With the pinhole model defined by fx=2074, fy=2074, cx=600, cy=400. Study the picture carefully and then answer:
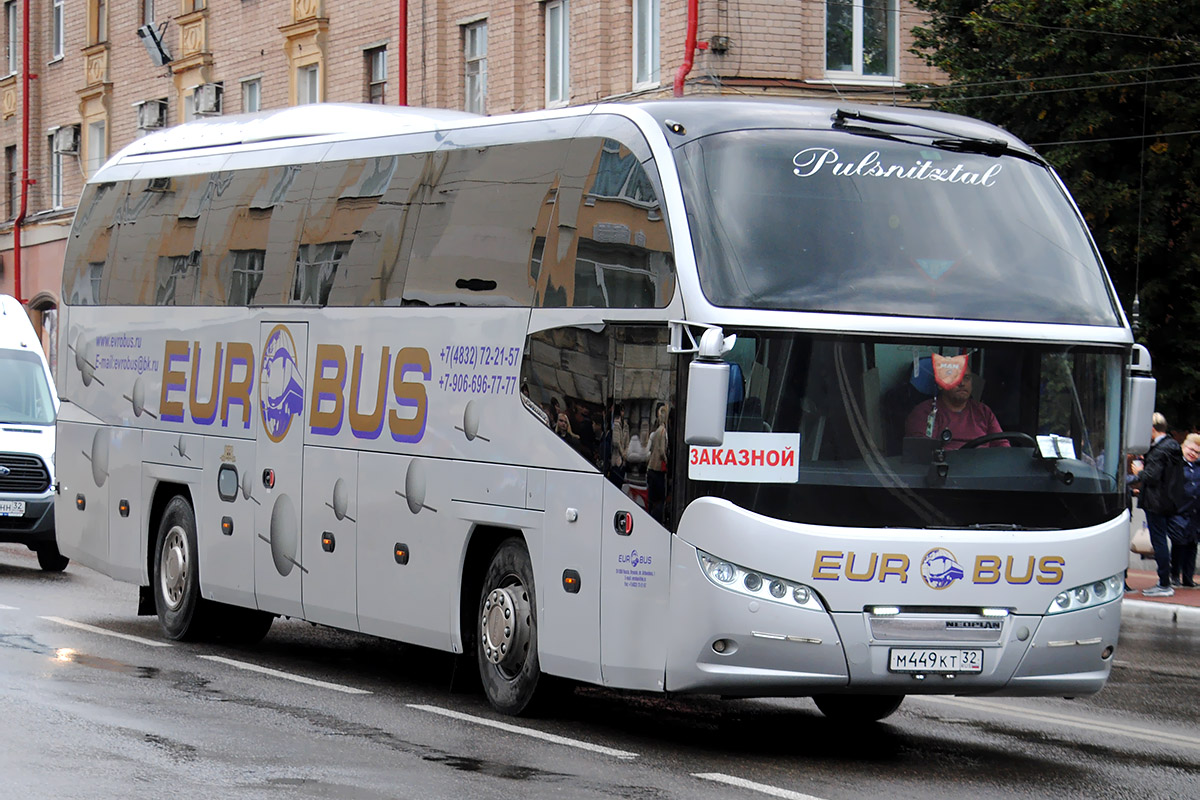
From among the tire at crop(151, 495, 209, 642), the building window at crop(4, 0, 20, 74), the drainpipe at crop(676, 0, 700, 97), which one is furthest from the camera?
the building window at crop(4, 0, 20, 74)

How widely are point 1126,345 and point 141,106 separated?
37.1 metres

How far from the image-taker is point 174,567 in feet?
48.3

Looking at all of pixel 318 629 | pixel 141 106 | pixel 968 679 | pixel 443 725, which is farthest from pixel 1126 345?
pixel 141 106

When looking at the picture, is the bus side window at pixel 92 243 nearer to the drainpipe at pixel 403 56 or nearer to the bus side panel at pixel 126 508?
the bus side panel at pixel 126 508

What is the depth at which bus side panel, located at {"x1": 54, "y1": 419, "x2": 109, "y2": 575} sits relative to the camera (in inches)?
618

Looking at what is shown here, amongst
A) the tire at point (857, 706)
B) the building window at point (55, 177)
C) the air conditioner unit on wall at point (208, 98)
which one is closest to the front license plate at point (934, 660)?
the tire at point (857, 706)

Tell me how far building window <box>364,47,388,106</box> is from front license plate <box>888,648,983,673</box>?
89.9 feet

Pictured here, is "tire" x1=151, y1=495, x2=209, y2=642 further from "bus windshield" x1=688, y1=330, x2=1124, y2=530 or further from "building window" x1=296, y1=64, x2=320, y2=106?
"building window" x1=296, y1=64, x2=320, y2=106

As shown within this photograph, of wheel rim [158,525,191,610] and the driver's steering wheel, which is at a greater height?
the driver's steering wheel

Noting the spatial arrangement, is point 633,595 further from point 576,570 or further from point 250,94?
point 250,94

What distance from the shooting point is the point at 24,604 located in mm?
16531

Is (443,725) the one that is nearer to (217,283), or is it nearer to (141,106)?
(217,283)

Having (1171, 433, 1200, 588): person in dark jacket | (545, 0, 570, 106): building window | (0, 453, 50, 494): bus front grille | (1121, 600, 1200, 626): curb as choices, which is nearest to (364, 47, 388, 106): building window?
(545, 0, 570, 106): building window

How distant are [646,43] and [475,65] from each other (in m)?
4.77
